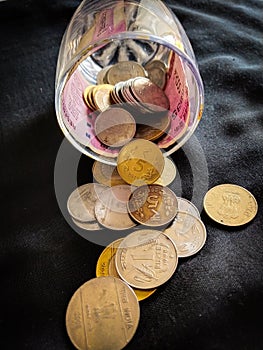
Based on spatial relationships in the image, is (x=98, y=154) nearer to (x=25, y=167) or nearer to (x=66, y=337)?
(x=25, y=167)

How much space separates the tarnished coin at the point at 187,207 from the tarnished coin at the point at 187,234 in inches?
0.4

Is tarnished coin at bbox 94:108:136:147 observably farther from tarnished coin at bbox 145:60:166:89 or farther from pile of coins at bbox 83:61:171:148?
tarnished coin at bbox 145:60:166:89

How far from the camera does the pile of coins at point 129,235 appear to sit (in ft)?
2.00

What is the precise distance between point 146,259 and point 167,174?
173mm

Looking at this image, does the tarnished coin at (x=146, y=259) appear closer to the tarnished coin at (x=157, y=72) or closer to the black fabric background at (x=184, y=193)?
the black fabric background at (x=184, y=193)

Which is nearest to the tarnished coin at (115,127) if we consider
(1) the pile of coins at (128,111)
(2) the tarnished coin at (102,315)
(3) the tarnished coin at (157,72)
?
(1) the pile of coins at (128,111)

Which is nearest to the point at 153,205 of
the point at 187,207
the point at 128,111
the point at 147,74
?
the point at 187,207

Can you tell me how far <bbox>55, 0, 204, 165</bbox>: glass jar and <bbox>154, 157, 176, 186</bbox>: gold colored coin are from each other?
0.09 ft

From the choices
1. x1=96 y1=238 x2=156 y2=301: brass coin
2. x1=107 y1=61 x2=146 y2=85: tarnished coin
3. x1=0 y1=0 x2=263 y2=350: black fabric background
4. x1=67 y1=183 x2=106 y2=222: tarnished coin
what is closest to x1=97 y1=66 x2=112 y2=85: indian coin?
x1=107 y1=61 x2=146 y2=85: tarnished coin

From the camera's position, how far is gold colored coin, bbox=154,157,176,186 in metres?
0.78

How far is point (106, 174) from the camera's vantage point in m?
0.78

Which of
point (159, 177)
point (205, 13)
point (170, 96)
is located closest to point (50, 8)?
point (205, 13)

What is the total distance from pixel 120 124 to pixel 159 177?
0.11 metres

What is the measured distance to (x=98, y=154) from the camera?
79cm
